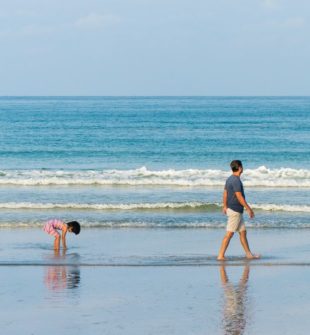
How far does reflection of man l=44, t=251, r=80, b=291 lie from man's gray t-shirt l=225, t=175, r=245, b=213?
8.38 feet

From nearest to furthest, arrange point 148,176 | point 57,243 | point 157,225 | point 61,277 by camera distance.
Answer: point 61,277
point 57,243
point 157,225
point 148,176

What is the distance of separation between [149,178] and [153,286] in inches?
672

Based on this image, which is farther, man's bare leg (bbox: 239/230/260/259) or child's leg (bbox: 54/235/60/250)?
child's leg (bbox: 54/235/60/250)

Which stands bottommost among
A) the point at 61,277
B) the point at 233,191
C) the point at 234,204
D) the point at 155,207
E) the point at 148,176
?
the point at 61,277

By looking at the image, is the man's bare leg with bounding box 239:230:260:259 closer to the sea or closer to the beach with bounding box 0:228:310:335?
the beach with bounding box 0:228:310:335

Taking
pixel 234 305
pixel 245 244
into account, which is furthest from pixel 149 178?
pixel 234 305

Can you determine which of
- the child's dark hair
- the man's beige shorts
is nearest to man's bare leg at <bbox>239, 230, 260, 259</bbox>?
the man's beige shorts

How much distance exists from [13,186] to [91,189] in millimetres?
2575

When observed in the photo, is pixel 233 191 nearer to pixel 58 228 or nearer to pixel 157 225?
pixel 58 228

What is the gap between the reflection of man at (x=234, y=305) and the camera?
870 cm

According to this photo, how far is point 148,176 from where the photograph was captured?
94.1ft

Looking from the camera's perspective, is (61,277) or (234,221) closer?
(61,277)

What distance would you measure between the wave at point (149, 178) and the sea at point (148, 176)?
0.11 feet

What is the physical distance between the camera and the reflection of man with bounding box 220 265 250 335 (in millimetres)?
8703
